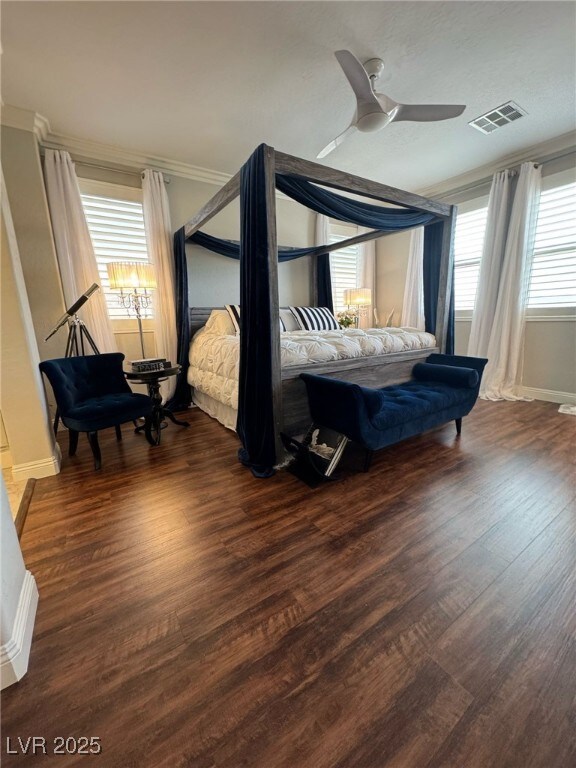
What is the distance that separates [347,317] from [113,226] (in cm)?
327

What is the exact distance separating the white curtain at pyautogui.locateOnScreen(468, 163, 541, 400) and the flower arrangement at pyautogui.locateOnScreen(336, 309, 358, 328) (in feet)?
5.68

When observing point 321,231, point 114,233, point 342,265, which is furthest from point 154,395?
point 342,265

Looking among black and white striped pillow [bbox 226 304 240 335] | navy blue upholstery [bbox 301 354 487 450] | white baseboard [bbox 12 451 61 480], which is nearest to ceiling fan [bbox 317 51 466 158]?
navy blue upholstery [bbox 301 354 487 450]

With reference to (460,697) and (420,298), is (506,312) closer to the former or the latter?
(420,298)

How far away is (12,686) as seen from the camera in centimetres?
94

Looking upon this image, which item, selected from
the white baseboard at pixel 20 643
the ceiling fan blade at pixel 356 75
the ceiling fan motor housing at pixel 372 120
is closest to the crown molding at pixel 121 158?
the ceiling fan motor housing at pixel 372 120

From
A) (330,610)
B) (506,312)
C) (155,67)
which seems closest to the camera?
(330,610)

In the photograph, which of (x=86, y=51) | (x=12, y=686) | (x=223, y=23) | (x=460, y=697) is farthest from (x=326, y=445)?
(x=86, y=51)

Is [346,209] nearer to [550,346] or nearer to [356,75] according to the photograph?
[356,75]

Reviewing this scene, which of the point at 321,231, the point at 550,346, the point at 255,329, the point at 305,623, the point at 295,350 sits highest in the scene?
the point at 321,231

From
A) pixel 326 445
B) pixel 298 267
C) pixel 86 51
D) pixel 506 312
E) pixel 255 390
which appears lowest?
pixel 326 445

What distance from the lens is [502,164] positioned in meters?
3.71

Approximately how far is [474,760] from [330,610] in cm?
51

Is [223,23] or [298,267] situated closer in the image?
[223,23]
